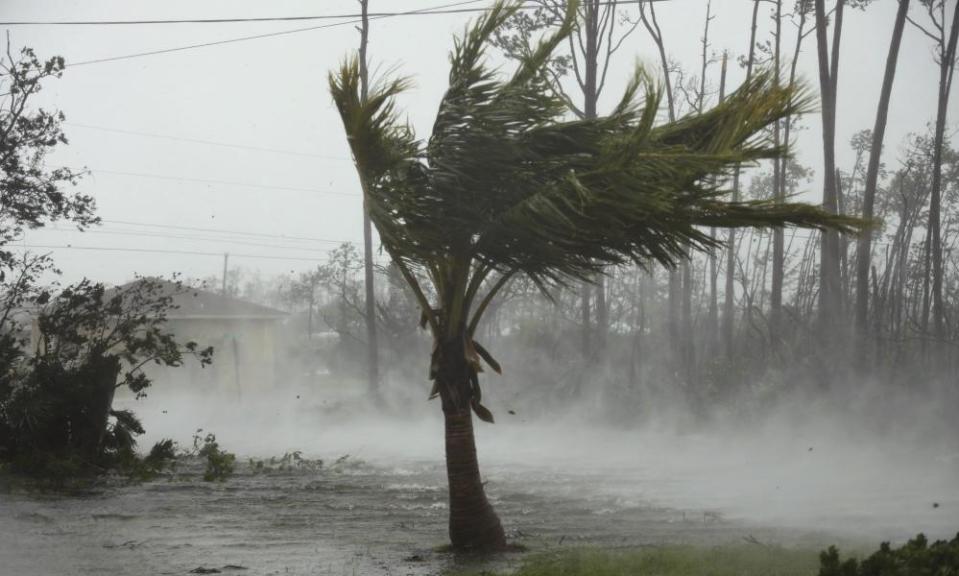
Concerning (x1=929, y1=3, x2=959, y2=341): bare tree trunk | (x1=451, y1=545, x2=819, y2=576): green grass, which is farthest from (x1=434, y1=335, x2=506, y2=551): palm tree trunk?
(x1=929, y1=3, x2=959, y2=341): bare tree trunk

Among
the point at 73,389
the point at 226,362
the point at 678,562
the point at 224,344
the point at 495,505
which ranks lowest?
the point at 495,505

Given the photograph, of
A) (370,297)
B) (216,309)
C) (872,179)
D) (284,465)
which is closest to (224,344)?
(216,309)

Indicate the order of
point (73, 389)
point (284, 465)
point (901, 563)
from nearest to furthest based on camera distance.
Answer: point (901, 563) < point (73, 389) < point (284, 465)

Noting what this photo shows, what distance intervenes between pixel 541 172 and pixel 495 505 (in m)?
6.68

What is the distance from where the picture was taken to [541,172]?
35.0 feet

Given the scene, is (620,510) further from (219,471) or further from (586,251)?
(219,471)

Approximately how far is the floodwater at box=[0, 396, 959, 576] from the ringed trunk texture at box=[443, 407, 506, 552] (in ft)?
1.35

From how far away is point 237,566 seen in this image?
10.0 meters

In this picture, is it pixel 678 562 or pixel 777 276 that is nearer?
pixel 678 562

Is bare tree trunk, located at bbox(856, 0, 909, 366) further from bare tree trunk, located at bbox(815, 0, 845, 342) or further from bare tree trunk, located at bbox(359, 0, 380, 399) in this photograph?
bare tree trunk, located at bbox(359, 0, 380, 399)

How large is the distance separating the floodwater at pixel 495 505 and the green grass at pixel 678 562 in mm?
970

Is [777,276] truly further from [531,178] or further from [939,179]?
[531,178]

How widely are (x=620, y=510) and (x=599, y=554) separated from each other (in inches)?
199

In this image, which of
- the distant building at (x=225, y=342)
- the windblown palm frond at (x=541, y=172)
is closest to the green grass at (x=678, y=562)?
the windblown palm frond at (x=541, y=172)
